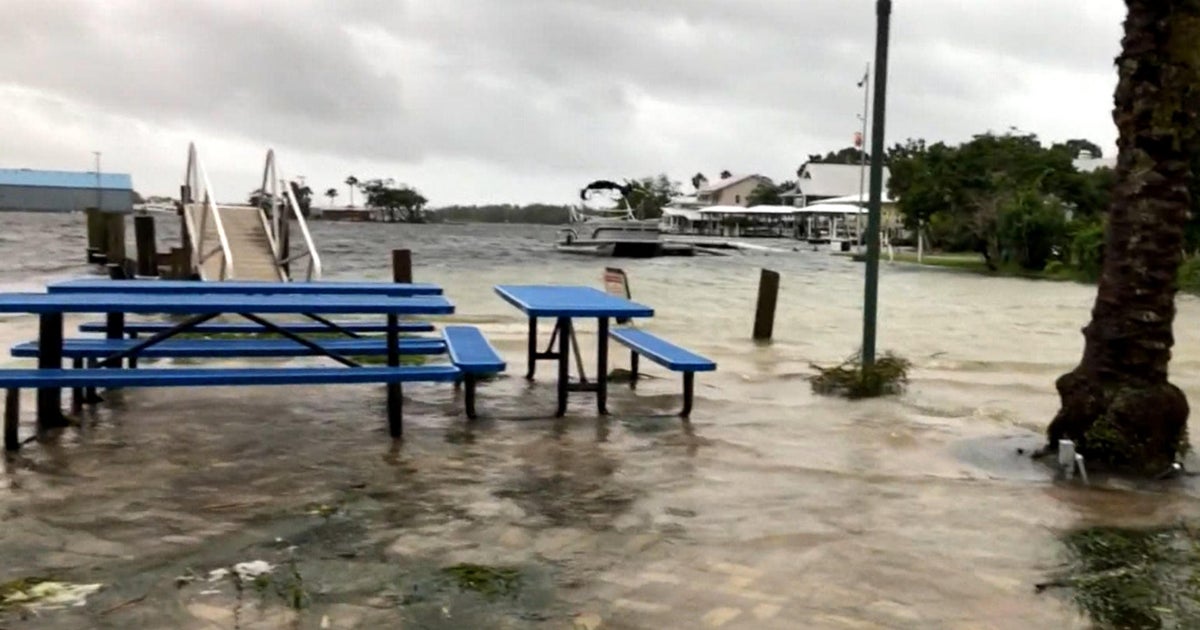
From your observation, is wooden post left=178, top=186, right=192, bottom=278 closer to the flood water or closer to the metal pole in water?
the flood water

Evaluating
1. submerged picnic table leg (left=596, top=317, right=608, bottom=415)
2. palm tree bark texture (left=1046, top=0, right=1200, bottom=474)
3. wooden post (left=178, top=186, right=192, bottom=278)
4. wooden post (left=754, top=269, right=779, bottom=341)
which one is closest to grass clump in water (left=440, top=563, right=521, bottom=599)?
submerged picnic table leg (left=596, top=317, right=608, bottom=415)

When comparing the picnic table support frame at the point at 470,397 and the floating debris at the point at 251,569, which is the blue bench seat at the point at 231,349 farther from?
the floating debris at the point at 251,569

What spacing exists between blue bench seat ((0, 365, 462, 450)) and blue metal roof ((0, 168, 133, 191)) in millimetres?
115504

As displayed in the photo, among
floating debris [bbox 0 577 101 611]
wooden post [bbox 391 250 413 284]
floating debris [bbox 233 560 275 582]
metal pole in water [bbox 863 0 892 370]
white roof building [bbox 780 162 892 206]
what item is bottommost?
floating debris [bbox 0 577 101 611]

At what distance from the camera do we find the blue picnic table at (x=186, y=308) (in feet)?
17.3

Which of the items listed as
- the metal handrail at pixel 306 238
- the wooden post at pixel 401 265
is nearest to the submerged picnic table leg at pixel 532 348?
the wooden post at pixel 401 265

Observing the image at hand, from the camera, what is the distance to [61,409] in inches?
259

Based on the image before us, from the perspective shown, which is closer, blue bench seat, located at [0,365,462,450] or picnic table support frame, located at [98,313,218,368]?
blue bench seat, located at [0,365,462,450]

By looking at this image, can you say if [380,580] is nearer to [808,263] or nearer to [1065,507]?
[1065,507]

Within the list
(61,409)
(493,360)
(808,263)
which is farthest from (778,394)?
(808,263)

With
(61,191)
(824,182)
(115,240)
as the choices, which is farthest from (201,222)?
(61,191)

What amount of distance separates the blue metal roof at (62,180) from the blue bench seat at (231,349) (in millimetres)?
114214

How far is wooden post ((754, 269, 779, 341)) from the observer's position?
13262 mm

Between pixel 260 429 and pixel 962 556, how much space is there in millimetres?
4069
